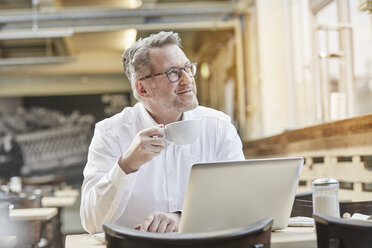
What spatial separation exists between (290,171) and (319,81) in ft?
10.1

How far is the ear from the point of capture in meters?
2.38

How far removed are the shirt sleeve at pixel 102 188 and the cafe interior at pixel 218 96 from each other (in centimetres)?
19

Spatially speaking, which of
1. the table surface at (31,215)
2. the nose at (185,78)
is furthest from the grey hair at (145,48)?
the table surface at (31,215)

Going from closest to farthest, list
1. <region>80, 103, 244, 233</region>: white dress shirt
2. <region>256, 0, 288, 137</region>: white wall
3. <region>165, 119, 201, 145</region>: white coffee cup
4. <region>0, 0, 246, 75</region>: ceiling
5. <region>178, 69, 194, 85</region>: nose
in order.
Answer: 1. <region>165, 119, 201, 145</region>: white coffee cup
2. <region>80, 103, 244, 233</region>: white dress shirt
3. <region>178, 69, 194, 85</region>: nose
4. <region>256, 0, 288, 137</region>: white wall
5. <region>0, 0, 246, 75</region>: ceiling

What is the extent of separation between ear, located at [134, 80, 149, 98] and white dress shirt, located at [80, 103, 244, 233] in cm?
7

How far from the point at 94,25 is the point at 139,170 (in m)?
7.14

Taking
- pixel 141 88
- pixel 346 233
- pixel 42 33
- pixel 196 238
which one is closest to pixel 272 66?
pixel 42 33

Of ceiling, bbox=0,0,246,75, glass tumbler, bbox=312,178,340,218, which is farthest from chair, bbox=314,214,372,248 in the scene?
ceiling, bbox=0,0,246,75

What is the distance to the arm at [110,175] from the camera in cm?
187

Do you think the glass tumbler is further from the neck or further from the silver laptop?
the neck

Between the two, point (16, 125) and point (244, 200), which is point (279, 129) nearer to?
point (244, 200)

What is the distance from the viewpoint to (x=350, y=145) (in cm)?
389

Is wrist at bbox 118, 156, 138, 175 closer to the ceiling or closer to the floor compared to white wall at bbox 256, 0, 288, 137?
closer to the floor

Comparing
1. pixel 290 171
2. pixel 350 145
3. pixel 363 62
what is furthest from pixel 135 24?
pixel 290 171
